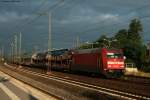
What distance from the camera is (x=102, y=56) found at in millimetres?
39969

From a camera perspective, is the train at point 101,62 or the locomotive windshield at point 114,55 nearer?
the train at point 101,62

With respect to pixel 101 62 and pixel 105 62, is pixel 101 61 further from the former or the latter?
pixel 105 62

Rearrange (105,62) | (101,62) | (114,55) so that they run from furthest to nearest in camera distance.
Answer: (114,55) → (101,62) → (105,62)

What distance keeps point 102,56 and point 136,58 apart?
55475 mm

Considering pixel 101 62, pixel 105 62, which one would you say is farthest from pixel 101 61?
pixel 105 62

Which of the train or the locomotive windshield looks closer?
the train

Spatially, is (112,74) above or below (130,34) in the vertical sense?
below

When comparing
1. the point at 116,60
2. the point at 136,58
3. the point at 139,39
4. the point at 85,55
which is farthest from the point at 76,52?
the point at 139,39

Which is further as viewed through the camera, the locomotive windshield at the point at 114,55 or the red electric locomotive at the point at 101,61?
the locomotive windshield at the point at 114,55

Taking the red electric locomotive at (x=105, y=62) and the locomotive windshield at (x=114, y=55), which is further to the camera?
the locomotive windshield at (x=114, y=55)

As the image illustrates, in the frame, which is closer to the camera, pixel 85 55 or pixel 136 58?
pixel 85 55

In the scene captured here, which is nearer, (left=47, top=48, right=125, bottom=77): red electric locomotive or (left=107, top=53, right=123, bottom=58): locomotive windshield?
(left=47, top=48, right=125, bottom=77): red electric locomotive

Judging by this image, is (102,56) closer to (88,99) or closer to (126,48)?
(88,99)

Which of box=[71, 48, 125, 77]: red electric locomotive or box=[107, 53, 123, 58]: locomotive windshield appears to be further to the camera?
box=[107, 53, 123, 58]: locomotive windshield
